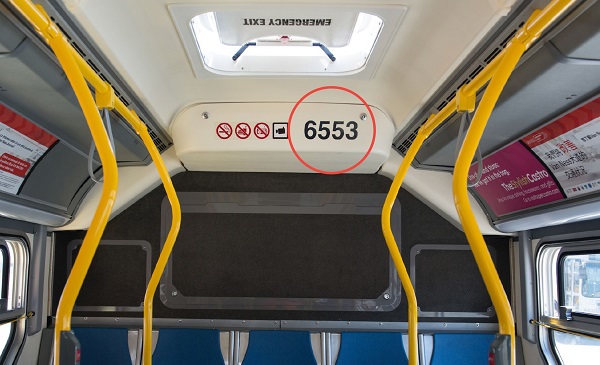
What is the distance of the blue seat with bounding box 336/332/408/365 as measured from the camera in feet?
17.7

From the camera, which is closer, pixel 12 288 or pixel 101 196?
pixel 101 196

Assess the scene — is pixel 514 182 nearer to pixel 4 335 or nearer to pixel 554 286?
pixel 554 286

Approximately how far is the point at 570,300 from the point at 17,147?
4.51 m

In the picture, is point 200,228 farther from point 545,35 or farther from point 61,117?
point 545,35

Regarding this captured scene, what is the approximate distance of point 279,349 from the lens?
5.42m

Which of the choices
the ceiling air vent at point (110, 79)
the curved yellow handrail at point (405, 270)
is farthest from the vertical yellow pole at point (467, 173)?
the ceiling air vent at point (110, 79)

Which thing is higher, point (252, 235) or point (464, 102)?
point (464, 102)

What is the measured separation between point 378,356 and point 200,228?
2120 mm

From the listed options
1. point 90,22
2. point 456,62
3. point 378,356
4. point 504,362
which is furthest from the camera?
point 378,356

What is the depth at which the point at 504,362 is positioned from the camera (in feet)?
7.11

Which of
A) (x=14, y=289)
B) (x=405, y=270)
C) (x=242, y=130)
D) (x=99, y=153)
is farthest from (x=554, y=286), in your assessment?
(x=14, y=289)

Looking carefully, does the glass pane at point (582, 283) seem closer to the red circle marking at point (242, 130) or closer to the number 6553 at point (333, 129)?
the number 6553 at point (333, 129)

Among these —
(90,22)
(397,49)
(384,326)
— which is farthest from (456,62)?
(384,326)

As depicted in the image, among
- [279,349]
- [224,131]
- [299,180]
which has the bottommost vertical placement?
[279,349]
